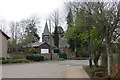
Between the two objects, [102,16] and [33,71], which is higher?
[102,16]

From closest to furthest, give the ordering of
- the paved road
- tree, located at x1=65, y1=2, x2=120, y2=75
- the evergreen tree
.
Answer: tree, located at x1=65, y1=2, x2=120, y2=75
the paved road
the evergreen tree

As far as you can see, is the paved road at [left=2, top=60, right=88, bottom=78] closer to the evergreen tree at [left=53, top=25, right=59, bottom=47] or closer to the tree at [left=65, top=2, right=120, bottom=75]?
the tree at [left=65, top=2, right=120, bottom=75]

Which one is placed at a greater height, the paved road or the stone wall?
the stone wall

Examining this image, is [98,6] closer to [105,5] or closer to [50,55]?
[105,5]

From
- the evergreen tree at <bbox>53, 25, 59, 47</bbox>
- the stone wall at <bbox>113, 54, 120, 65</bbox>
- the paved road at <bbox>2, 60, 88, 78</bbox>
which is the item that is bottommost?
the paved road at <bbox>2, 60, 88, 78</bbox>

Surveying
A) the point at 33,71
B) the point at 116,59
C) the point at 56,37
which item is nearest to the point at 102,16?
the point at 116,59

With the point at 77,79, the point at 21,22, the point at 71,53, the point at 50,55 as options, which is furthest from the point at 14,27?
the point at 77,79

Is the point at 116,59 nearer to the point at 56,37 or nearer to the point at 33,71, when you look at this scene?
the point at 33,71

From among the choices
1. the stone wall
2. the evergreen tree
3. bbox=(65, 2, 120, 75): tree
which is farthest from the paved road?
the evergreen tree

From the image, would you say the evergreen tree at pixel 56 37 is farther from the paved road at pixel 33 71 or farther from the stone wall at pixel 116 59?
the stone wall at pixel 116 59

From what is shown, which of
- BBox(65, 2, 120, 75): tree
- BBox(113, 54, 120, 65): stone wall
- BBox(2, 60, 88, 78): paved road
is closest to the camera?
BBox(65, 2, 120, 75): tree

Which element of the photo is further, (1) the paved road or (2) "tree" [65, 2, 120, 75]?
(1) the paved road

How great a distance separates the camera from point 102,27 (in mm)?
17656

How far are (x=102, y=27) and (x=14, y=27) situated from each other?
66.5 metres
